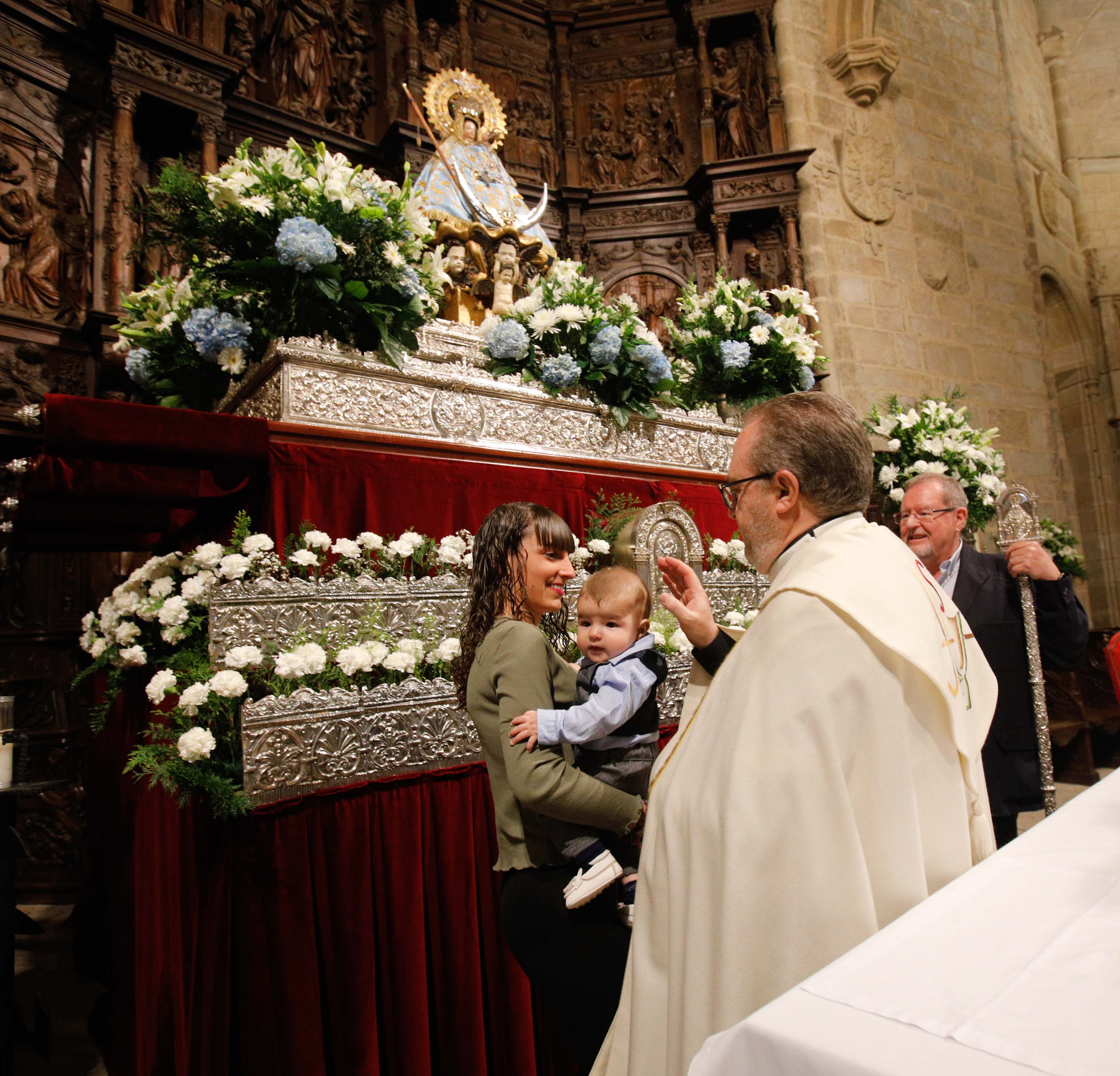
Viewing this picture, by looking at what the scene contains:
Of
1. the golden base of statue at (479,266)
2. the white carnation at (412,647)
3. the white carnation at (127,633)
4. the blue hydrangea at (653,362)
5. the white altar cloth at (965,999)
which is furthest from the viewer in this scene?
the golden base of statue at (479,266)

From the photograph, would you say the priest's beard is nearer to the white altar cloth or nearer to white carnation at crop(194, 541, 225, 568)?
the white altar cloth

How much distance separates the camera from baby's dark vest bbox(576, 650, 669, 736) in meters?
1.96

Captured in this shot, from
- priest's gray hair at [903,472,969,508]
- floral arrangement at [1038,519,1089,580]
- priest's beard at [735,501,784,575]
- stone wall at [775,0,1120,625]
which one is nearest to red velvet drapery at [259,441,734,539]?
priest's gray hair at [903,472,969,508]

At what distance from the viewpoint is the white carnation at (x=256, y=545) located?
2473mm

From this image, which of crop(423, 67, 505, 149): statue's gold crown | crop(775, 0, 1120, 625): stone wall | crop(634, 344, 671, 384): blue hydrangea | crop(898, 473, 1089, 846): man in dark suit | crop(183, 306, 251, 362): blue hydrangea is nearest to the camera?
crop(898, 473, 1089, 846): man in dark suit

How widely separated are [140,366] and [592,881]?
3.56m

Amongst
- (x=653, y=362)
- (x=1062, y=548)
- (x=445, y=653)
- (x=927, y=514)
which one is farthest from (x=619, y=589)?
(x=1062, y=548)

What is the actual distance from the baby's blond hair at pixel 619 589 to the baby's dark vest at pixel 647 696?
0.14 m

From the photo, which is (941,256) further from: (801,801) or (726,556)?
(801,801)

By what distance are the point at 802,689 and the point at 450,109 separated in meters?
5.28

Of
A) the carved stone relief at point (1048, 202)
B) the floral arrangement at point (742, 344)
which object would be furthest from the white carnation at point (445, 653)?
the carved stone relief at point (1048, 202)

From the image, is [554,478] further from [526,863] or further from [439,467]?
[526,863]

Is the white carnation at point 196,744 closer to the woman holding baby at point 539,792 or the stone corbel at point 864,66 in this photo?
the woman holding baby at point 539,792

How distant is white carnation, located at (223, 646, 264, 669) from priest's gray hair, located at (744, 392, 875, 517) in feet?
5.24
